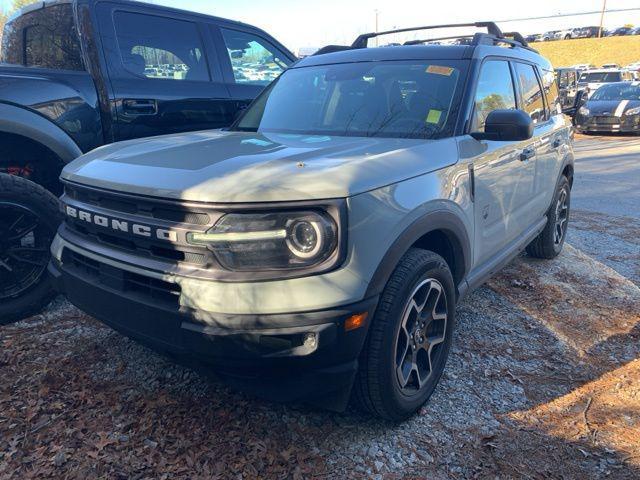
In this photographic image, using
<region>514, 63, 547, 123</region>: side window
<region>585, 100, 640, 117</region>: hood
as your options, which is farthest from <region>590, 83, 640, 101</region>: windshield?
<region>514, 63, 547, 123</region>: side window

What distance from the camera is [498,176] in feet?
10.9

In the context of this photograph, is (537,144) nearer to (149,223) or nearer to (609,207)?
(149,223)

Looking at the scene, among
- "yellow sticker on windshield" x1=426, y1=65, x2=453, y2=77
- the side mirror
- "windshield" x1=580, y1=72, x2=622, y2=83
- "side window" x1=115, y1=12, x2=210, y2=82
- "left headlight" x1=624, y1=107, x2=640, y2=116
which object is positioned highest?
"side window" x1=115, y1=12, x2=210, y2=82

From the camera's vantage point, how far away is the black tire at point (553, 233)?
16.1ft

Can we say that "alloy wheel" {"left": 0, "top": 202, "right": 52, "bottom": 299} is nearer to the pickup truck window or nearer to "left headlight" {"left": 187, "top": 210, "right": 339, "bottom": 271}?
the pickup truck window

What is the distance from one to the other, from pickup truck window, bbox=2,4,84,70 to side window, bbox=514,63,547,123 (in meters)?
3.35

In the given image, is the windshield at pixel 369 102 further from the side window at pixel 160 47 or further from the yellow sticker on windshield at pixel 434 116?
the side window at pixel 160 47

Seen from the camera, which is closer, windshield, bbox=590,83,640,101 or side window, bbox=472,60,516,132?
side window, bbox=472,60,516,132

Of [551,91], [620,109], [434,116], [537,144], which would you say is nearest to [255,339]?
[434,116]

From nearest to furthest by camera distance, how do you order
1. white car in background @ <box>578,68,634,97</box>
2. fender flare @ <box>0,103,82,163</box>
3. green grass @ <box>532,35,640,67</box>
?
fender flare @ <box>0,103,82,163</box> < white car in background @ <box>578,68,634,97</box> < green grass @ <box>532,35,640,67</box>

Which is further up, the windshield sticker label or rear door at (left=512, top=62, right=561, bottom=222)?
rear door at (left=512, top=62, right=561, bottom=222)

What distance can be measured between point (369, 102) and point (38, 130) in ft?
7.14

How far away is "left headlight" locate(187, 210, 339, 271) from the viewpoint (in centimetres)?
204

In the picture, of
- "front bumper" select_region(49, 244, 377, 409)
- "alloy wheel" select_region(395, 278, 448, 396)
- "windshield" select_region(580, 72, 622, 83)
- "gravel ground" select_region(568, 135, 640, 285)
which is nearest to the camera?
"front bumper" select_region(49, 244, 377, 409)
